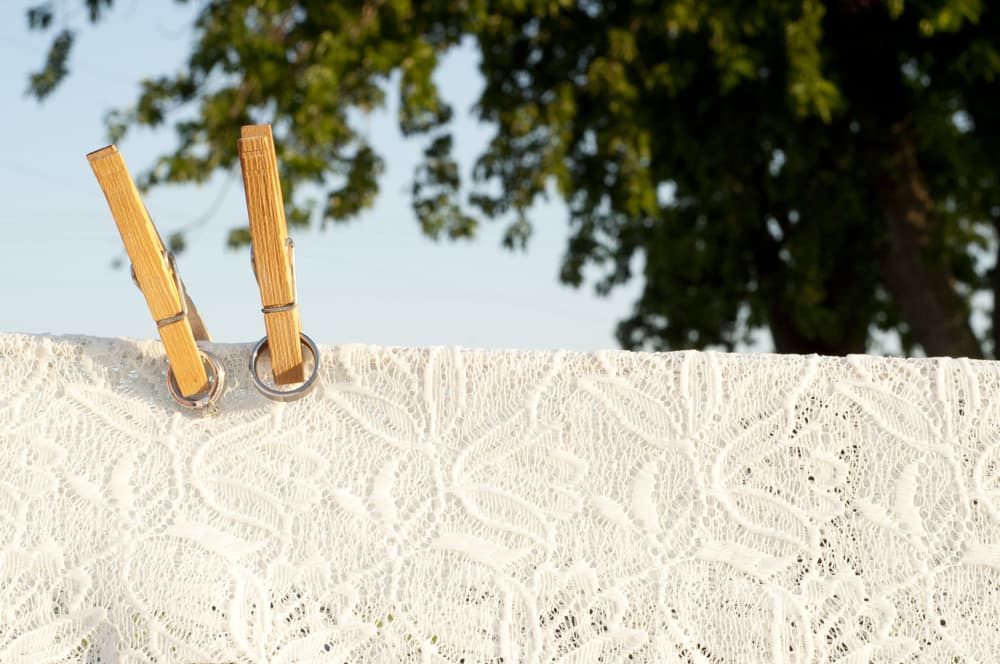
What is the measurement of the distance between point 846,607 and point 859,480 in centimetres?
11


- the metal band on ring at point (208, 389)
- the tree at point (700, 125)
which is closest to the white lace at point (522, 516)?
the metal band on ring at point (208, 389)

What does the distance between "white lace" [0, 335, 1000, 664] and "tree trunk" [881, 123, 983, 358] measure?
13.0ft

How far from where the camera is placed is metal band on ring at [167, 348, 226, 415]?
94 cm

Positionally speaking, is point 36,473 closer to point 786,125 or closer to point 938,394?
point 938,394

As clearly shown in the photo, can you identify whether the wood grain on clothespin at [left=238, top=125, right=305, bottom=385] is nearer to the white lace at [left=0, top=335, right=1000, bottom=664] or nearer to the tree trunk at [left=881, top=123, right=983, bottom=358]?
the white lace at [left=0, top=335, right=1000, bottom=664]

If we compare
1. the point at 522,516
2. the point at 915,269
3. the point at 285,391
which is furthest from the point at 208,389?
the point at 915,269

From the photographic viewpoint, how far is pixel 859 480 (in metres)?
0.95

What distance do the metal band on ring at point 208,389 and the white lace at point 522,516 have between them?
0.04 feet

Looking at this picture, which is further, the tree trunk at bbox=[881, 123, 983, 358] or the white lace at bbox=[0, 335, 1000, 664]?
the tree trunk at bbox=[881, 123, 983, 358]

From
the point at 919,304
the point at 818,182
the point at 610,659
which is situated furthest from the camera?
the point at 818,182

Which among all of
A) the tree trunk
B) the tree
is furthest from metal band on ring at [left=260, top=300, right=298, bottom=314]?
the tree trunk

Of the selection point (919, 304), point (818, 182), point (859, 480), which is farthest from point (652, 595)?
point (818, 182)

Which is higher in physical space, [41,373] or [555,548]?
[41,373]

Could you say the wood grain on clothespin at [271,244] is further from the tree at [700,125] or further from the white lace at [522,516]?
the tree at [700,125]
